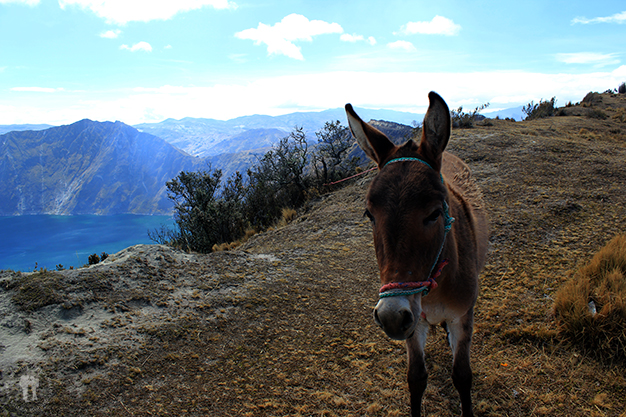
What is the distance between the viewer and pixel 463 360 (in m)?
2.53

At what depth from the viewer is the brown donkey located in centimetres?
159

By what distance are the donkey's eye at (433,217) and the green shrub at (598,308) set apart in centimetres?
283

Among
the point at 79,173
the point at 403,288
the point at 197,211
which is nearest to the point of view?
the point at 403,288

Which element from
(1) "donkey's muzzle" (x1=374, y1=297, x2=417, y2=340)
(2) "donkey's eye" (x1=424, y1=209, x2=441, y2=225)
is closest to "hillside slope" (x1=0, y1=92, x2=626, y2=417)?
(1) "donkey's muzzle" (x1=374, y1=297, x2=417, y2=340)

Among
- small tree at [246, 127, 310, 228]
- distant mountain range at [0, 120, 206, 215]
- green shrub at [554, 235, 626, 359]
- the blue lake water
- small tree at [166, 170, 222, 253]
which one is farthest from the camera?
distant mountain range at [0, 120, 206, 215]

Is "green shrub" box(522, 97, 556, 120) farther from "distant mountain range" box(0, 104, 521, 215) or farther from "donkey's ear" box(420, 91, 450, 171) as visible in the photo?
"distant mountain range" box(0, 104, 521, 215)

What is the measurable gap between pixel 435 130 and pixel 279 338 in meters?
3.35

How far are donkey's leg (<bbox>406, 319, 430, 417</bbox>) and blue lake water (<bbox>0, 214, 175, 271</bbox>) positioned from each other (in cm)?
3132

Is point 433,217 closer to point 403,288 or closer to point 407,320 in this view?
point 403,288

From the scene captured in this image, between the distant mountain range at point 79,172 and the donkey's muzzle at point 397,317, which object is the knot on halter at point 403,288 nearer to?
the donkey's muzzle at point 397,317

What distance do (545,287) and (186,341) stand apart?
206 inches

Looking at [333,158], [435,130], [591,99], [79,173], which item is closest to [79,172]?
[79,173]

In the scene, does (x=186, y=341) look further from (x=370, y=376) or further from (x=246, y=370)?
(x=370, y=376)

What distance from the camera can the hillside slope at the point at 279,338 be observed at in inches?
108
